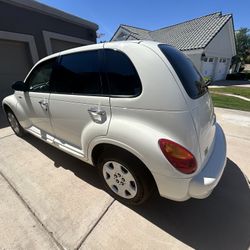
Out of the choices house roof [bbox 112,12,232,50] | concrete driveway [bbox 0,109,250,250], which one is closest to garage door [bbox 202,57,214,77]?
house roof [bbox 112,12,232,50]

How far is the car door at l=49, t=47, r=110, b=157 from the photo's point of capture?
2104 mm

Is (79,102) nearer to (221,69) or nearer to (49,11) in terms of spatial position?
(49,11)

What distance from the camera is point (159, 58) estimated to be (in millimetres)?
1763

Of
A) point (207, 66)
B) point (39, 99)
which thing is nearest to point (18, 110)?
point (39, 99)

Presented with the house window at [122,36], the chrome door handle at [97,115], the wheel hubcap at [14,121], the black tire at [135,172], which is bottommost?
the wheel hubcap at [14,121]

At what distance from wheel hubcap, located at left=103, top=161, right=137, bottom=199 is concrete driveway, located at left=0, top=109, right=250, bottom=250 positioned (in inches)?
8.2

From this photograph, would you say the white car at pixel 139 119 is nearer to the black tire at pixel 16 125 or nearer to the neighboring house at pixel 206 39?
the black tire at pixel 16 125

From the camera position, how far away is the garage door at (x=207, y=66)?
17.0 meters

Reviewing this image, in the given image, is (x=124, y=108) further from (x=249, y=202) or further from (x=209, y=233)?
(x=249, y=202)

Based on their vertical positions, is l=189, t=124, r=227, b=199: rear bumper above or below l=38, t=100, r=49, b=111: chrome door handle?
below

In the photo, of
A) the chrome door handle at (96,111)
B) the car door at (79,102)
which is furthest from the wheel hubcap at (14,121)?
the chrome door handle at (96,111)

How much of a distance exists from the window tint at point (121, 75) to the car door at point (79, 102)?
134 millimetres

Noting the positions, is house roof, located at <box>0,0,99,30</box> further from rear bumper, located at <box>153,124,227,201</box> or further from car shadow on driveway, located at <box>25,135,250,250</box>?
rear bumper, located at <box>153,124,227,201</box>

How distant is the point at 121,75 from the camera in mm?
1935
